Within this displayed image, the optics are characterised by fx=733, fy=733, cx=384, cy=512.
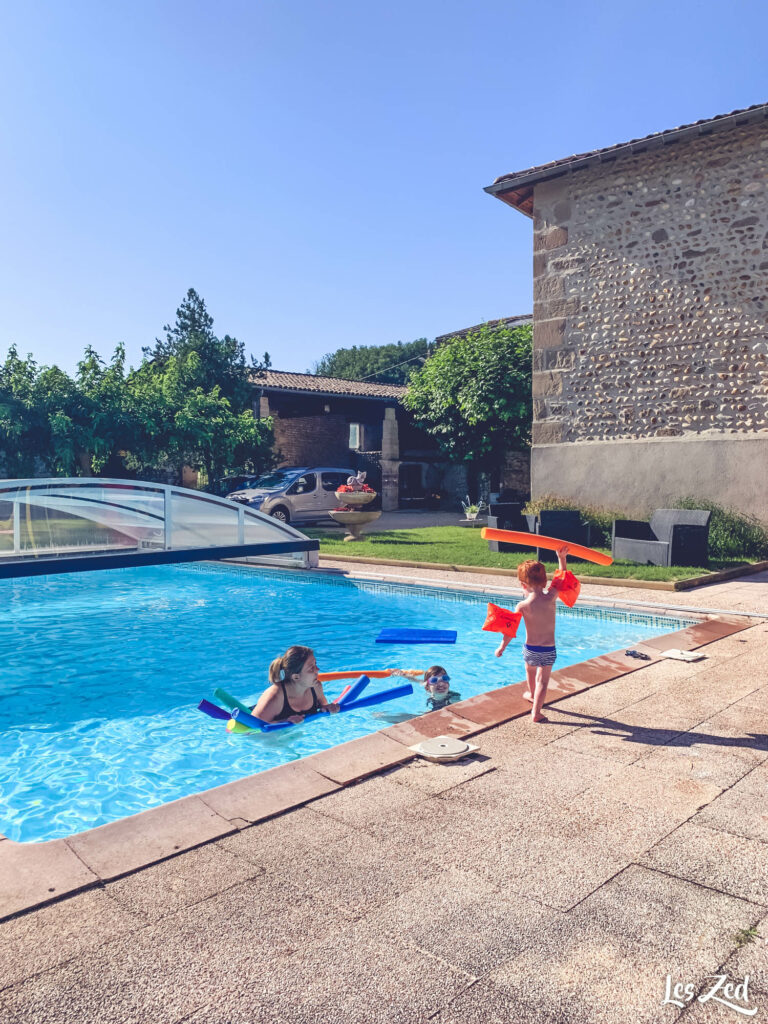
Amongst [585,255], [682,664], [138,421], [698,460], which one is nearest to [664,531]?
[698,460]

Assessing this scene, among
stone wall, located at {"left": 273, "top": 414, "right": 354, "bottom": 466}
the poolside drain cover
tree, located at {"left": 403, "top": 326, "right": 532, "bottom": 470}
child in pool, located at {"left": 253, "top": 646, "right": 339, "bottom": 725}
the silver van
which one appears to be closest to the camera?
the poolside drain cover

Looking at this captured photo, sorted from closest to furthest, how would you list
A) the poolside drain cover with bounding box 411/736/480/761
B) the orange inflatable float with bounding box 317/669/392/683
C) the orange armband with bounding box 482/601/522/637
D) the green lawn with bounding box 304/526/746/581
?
the poolside drain cover with bounding box 411/736/480/761 → the orange armband with bounding box 482/601/522/637 → the orange inflatable float with bounding box 317/669/392/683 → the green lawn with bounding box 304/526/746/581

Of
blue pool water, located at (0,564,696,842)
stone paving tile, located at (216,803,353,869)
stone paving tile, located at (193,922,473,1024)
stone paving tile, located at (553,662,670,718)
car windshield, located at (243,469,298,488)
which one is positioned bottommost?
blue pool water, located at (0,564,696,842)

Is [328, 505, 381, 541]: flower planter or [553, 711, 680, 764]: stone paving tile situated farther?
[328, 505, 381, 541]: flower planter

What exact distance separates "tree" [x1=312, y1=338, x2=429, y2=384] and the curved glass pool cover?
5688cm

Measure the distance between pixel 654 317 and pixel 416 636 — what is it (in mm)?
9078

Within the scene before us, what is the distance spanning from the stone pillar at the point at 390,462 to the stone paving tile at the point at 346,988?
24229mm

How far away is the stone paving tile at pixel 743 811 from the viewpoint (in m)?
3.16

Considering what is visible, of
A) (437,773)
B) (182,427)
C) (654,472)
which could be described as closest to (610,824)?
(437,773)

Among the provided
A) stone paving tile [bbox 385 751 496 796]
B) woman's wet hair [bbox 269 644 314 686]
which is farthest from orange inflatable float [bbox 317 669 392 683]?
stone paving tile [bbox 385 751 496 796]

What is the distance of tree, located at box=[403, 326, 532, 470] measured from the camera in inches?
792

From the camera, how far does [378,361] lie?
71188 millimetres

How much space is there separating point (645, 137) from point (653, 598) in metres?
9.31

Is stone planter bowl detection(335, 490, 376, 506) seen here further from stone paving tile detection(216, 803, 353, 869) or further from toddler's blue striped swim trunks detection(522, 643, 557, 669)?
stone paving tile detection(216, 803, 353, 869)
